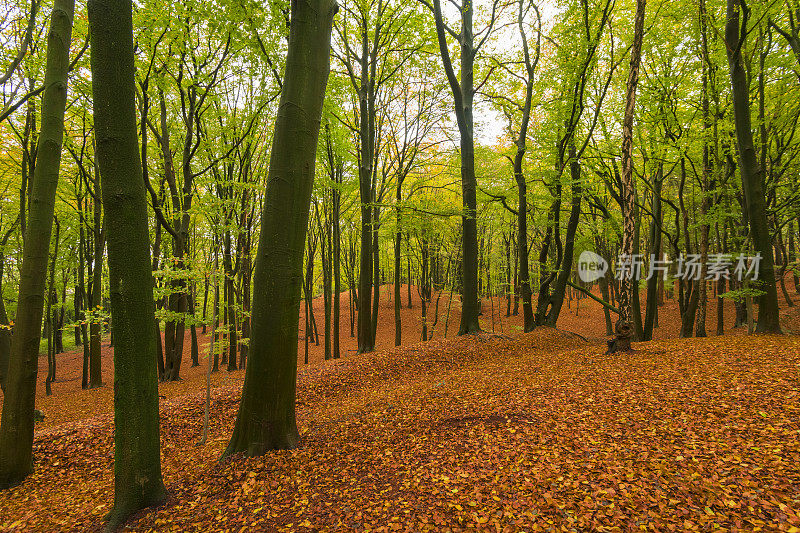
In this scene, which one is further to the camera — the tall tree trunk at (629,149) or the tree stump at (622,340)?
the tree stump at (622,340)

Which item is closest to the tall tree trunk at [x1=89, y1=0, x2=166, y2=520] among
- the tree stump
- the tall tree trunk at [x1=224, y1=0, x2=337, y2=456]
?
the tall tree trunk at [x1=224, y1=0, x2=337, y2=456]

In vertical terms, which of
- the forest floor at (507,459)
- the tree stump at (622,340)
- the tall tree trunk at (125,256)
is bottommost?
the forest floor at (507,459)

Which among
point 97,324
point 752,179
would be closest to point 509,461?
point 752,179

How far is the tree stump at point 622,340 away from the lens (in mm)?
7176

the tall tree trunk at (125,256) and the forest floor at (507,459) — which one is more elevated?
the tall tree trunk at (125,256)

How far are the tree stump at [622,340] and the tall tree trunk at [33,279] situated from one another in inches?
394

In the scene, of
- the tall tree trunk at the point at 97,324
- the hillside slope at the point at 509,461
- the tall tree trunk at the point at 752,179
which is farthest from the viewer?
the tall tree trunk at the point at 97,324

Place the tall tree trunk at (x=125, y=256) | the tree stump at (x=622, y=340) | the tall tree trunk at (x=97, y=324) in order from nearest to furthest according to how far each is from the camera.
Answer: the tall tree trunk at (x=125, y=256), the tree stump at (x=622, y=340), the tall tree trunk at (x=97, y=324)

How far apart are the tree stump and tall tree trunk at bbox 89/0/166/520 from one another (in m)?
8.15

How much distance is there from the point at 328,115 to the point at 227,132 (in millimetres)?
4062

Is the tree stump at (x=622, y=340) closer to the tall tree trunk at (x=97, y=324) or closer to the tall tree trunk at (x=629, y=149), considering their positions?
the tall tree trunk at (x=629, y=149)

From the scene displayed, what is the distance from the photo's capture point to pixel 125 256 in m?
3.00

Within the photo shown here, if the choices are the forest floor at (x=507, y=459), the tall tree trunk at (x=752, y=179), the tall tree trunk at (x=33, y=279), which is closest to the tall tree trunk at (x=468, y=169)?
the forest floor at (x=507, y=459)

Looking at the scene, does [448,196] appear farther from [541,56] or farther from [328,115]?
[328,115]
